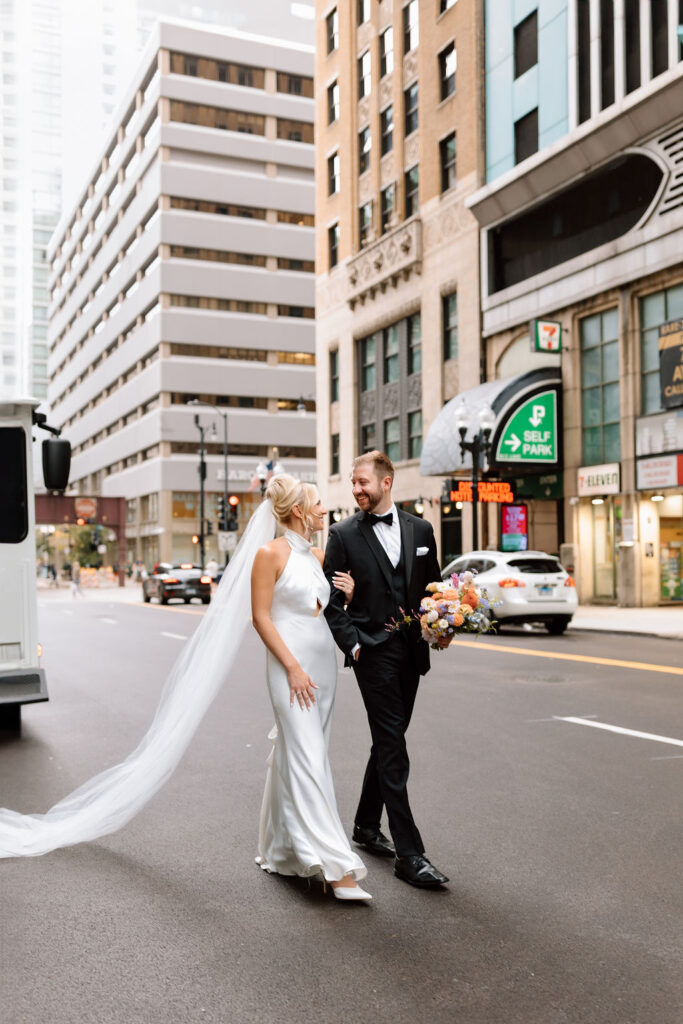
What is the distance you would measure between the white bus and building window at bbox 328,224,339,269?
40.6m

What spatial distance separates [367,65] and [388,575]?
44714 millimetres

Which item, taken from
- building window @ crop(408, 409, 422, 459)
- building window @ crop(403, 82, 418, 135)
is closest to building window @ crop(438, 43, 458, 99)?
building window @ crop(403, 82, 418, 135)

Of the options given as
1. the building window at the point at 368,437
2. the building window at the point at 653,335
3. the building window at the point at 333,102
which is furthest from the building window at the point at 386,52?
the building window at the point at 653,335

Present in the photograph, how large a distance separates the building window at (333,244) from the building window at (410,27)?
9.39 m

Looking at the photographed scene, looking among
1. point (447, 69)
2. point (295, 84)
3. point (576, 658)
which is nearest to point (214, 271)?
point (295, 84)

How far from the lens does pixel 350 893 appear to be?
4633 millimetres

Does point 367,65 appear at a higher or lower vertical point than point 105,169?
lower

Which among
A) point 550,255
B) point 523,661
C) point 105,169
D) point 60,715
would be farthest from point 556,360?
point 105,169

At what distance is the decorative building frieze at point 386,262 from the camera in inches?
1570

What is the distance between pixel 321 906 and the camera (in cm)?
464

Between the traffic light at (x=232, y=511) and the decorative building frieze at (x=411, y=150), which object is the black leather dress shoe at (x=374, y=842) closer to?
the traffic light at (x=232, y=511)

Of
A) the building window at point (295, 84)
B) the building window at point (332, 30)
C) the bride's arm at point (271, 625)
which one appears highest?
the building window at point (295, 84)

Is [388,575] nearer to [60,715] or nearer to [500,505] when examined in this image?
[60,715]

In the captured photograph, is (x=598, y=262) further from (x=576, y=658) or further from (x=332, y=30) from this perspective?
(x=332, y=30)
